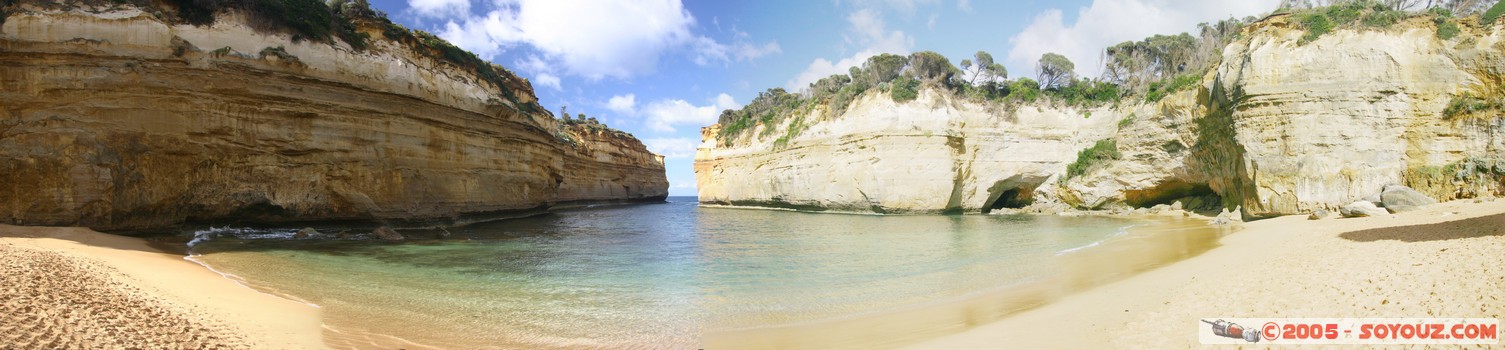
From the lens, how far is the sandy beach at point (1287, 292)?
3863mm

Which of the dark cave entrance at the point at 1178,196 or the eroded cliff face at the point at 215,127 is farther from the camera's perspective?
the dark cave entrance at the point at 1178,196

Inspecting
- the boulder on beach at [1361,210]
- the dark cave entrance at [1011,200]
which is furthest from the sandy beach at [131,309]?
the dark cave entrance at [1011,200]

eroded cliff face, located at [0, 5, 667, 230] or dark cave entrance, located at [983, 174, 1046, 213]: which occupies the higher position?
eroded cliff face, located at [0, 5, 667, 230]

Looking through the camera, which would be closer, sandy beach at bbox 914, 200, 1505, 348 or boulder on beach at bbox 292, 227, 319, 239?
sandy beach at bbox 914, 200, 1505, 348

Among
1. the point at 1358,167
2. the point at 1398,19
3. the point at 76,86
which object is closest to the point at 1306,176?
the point at 1358,167

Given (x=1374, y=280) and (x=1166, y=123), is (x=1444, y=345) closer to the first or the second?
(x=1374, y=280)

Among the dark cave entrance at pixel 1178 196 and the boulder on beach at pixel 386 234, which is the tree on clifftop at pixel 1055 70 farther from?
the boulder on beach at pixel 386 234

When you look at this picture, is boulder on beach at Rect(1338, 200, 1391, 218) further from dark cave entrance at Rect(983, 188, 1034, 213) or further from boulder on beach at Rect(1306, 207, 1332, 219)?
dark cave entrance at Rect(983, 188, 1034, 213)

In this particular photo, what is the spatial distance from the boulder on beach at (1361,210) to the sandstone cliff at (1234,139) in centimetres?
221

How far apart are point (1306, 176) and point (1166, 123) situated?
7189 mm

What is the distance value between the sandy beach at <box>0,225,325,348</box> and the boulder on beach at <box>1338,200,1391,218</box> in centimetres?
1740

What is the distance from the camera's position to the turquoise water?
18.2ft

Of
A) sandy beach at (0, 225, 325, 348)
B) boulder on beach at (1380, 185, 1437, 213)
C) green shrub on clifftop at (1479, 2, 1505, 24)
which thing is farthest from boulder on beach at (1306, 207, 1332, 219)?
sandy beach at (0, 225, 325, 348)

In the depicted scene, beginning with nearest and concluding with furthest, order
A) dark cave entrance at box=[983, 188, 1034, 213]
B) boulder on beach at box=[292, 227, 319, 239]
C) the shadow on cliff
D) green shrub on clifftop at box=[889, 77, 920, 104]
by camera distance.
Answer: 1. the shadow on cliff
2. boulder on beach at box=[292, 227, 319, 239]
3. green shrub on clifftop at box=[889, 77, 920, 104]
4. dark cave entrance at box=[983, 188, 1034, 213]
